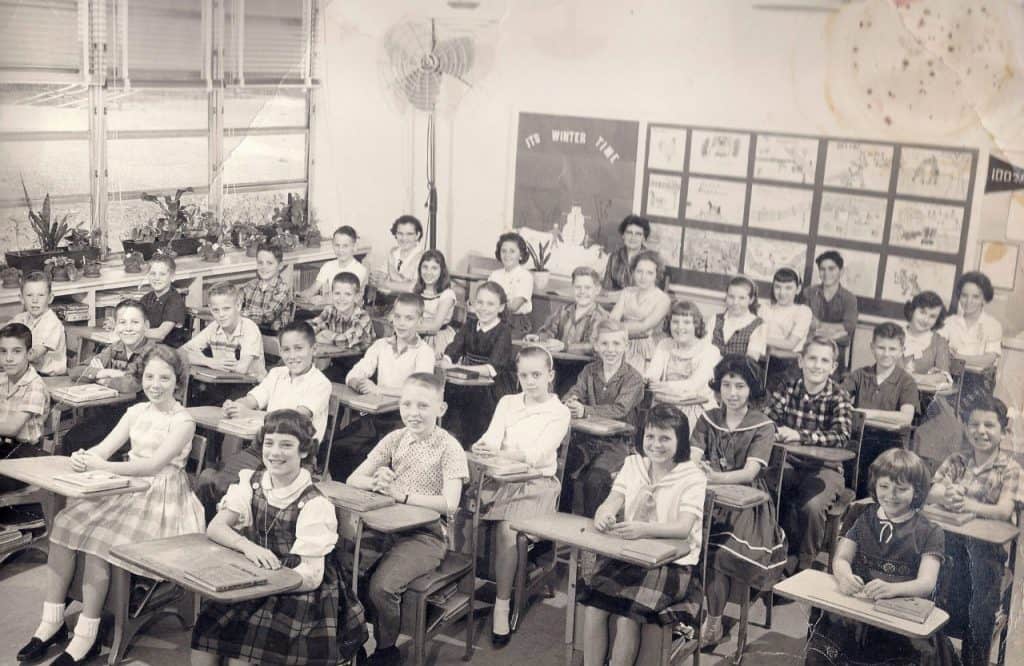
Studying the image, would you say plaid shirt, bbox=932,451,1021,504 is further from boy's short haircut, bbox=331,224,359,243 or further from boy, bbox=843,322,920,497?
boy's short haircut, bbox=331,224,359,243

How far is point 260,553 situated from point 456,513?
86cm

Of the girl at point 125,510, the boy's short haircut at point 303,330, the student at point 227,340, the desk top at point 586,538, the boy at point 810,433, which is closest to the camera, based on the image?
the desk top at point 586,538

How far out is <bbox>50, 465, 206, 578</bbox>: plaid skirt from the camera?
13.3ft

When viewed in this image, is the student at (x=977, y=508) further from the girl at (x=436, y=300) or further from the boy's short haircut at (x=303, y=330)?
the boy's short haircut at (x=303, y=330)

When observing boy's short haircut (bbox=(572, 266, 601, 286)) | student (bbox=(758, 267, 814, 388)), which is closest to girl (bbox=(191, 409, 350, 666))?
boy's short haircut (bbox=(572, 266, 601, 286))

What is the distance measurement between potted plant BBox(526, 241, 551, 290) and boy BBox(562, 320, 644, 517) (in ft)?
0.89

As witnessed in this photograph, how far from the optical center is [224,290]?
4715 mm

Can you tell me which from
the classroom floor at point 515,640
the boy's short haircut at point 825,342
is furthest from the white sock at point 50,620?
the boy's short haircut at point 825,342

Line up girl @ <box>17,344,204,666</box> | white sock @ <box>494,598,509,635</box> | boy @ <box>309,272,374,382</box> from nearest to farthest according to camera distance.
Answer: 1. girl @ <box>17,344,204,666</box>
2. white sock @ <box>494,598,509,635</box>
3. boy @ <box>309,272,374,382</box>

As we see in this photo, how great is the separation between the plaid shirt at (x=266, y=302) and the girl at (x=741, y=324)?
1800mm

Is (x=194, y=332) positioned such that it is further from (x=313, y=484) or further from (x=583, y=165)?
(x=583, y=165)

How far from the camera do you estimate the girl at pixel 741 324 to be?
12.7 feet

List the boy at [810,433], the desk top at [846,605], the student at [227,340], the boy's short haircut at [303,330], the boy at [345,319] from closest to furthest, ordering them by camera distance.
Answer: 1. the desk top at [846,605]
2. the boy at [810,433]
3. the boy's short haircut at [303,330]
4. the student at [227,340]
5. the boy at [345,319]


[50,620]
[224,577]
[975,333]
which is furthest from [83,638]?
[975,333]
